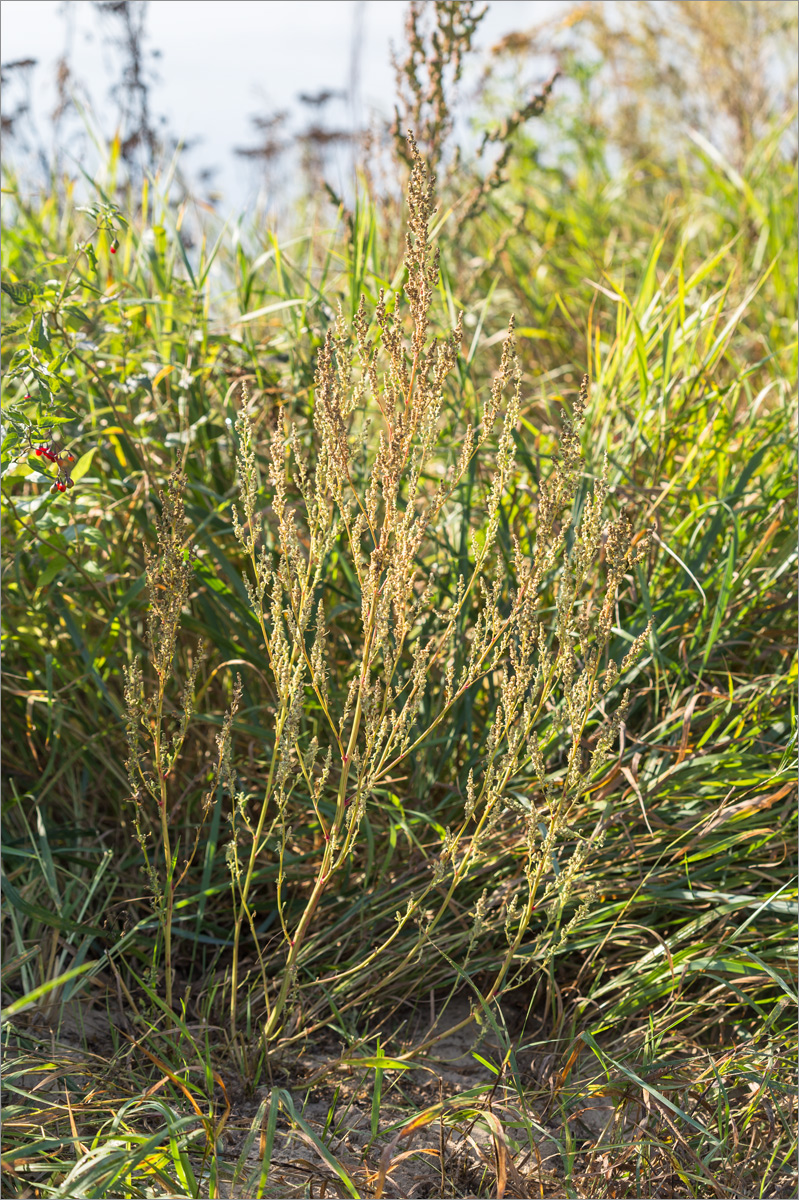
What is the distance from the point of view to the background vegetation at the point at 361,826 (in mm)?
1334

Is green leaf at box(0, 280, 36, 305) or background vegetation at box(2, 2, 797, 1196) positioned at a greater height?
green leaf at box(0, 280, 36, 305)

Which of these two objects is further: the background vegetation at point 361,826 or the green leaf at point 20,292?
the green leaf at point 20,292

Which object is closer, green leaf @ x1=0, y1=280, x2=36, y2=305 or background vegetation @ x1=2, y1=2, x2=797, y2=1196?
background vegetation @ x1=2, y1=2, x2=797, y2=1196

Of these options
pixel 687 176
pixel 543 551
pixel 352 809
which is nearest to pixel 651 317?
pixel 543 551

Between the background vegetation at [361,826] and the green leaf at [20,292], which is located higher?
the green leaf at [20,292]

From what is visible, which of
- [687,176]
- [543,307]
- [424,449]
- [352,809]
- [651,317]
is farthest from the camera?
[687,176]

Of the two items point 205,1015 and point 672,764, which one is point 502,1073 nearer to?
point 205,1015

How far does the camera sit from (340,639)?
2.01 m

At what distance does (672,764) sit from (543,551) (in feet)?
2.30

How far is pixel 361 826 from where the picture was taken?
1705 millimetres

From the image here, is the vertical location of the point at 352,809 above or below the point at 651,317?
below

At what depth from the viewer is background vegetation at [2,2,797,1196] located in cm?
133

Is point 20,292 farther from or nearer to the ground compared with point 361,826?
farther from the ground

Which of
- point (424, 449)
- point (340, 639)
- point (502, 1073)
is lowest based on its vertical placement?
point (502, 1073)
